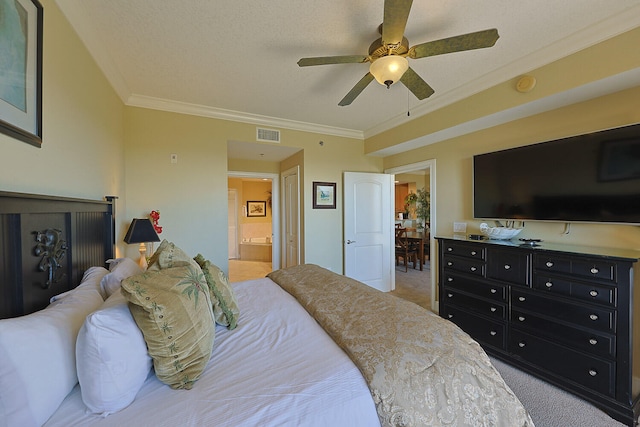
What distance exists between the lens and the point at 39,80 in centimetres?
120

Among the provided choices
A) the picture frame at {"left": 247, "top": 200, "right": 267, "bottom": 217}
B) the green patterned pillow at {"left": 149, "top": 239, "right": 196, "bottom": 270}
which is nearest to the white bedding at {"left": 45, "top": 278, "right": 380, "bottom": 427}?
the green patterned pillow at {"left": 149, "top": 239, "right": 196, "bottom": 270}

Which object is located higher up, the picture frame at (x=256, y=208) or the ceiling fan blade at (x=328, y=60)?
the ceiling fan blade at (x=328, y=60)

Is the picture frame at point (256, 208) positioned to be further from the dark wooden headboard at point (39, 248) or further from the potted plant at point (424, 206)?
the dark wooden headboard at point (39, 248)

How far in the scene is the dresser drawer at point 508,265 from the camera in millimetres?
2104

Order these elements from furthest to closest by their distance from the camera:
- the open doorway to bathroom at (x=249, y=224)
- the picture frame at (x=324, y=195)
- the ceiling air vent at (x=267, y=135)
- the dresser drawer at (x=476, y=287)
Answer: the open doorway to bathroom at (x=249, y=224)
the picture frame at (x=324, y=195)
the ceiling air vent at (x=267, y=135)
the dresser drawer at (x=476, y=287)

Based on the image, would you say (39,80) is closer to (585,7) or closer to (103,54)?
(103,54)

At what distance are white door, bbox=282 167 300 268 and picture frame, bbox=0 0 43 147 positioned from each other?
3024 mm

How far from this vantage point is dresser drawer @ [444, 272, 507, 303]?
226cm

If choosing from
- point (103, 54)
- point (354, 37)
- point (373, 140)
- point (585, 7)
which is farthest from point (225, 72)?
point (585, 7)

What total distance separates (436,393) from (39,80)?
2230 millimetres

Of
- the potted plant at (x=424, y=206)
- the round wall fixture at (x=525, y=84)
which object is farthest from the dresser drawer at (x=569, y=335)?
the potted plant at (x=424, y=206)

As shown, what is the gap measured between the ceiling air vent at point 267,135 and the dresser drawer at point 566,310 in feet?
10.5

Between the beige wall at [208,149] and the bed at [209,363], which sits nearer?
the bed at [209,363]

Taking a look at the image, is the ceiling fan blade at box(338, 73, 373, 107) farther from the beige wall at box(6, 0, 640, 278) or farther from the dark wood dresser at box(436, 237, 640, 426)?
the dark wood dresser at box(436, 237, 640, 426)
